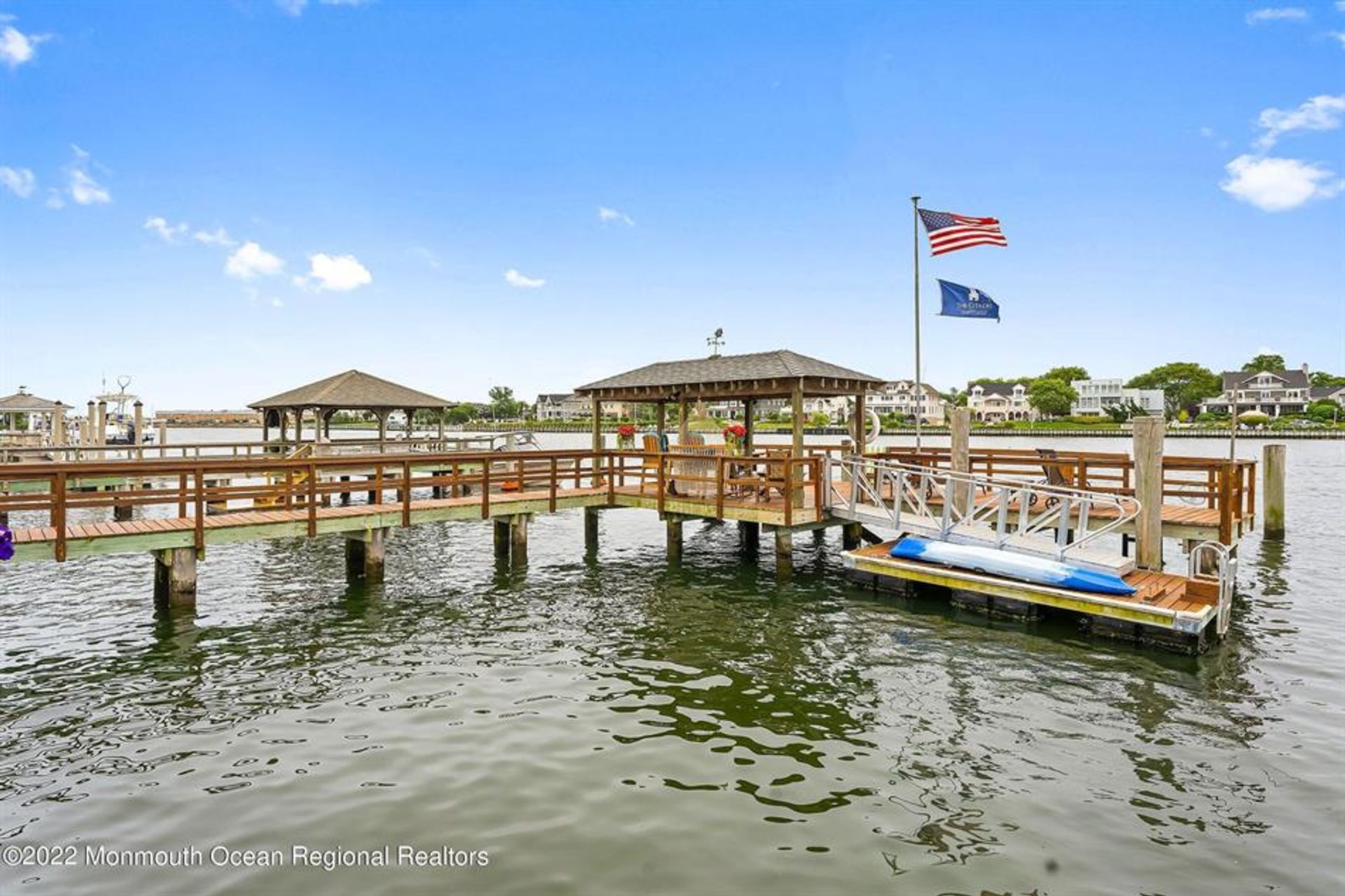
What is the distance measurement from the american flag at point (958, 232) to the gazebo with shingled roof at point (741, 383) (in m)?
3.36

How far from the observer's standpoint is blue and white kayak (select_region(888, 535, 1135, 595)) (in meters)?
10.7

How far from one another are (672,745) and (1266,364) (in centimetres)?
17615

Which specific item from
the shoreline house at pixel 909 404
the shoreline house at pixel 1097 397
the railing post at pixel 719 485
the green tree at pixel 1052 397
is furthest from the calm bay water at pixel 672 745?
the shoreline house at pixel 1097 397

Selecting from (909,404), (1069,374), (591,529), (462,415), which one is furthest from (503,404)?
(591,529)

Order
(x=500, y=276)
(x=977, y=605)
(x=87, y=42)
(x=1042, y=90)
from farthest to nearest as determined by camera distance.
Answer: (x=500, y=276) → (x=1042, y=90) → (x=87, y=42) → (x=977, y=605)

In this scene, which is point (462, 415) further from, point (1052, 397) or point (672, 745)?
point (672, 745)

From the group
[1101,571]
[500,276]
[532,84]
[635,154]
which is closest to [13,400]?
[500,276]

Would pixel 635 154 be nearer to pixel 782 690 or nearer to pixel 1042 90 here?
pixel 1042 90

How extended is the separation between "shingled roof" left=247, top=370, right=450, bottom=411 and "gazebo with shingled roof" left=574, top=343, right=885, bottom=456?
30.5 feet

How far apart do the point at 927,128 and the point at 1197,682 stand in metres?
24.5

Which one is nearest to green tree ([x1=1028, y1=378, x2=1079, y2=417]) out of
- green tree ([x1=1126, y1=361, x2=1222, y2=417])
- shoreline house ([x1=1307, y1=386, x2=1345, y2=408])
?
green tree ([x1=1126, y1=361, x2=1222, y2=417])

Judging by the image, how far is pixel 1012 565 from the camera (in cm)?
1162

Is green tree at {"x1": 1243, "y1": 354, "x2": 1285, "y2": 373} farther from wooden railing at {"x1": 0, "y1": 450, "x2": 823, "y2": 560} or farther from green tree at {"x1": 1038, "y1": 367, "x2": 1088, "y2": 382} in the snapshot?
wooden railing at {"x1": 0, "y1": 450, "x2": 823, "y2": 560}

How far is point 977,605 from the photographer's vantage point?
39.4 feet
